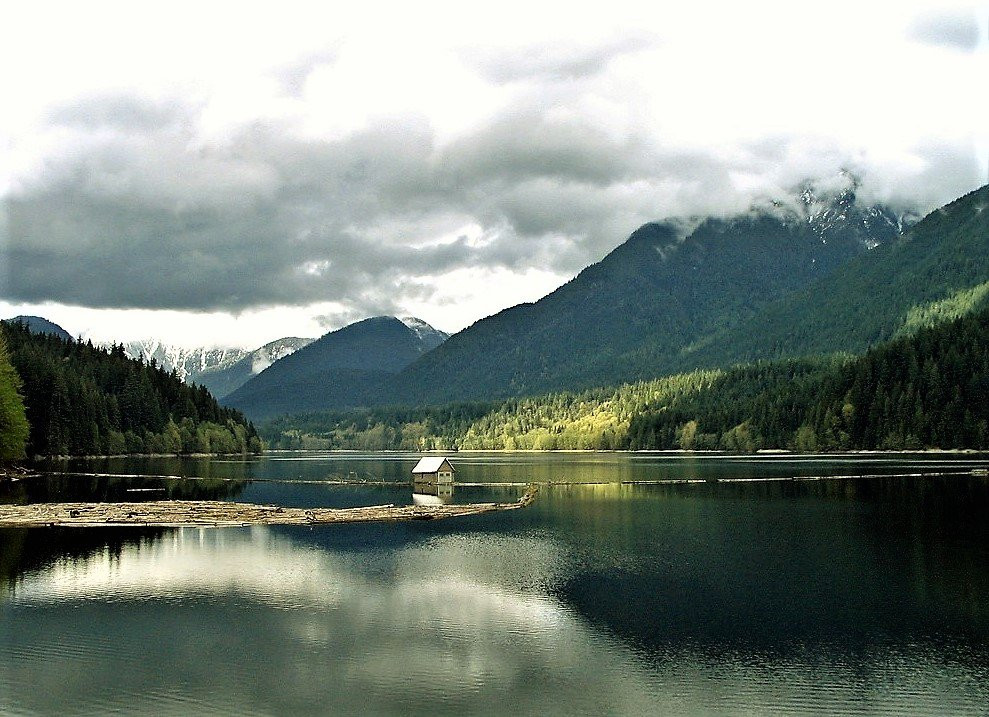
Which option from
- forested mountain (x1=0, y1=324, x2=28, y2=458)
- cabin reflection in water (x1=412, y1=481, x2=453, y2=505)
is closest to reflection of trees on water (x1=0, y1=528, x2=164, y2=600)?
cabin reflection in water (x1=412, y1=481, x2=453, y2=505)

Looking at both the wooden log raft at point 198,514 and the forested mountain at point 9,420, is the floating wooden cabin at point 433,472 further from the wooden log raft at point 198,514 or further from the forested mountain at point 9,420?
the forested mountain at point 9,420

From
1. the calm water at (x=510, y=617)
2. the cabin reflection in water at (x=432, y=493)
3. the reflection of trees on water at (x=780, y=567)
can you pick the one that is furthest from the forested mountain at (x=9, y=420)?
the reflection of trees on water at (x=780, y=567)

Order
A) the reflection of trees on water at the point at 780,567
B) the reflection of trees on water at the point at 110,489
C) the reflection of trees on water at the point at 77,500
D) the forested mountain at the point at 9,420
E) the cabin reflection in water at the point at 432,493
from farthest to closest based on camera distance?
the forested mountain at the point at 9,420 → the cabin reflection in water at the point at 432,493 → the reflection of trees on water at the point at 110,489 → the reflection of trees on water at the point at 77,500 → the reflection of trees on water at the point at 780,567

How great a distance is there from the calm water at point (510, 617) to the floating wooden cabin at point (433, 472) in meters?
49.3

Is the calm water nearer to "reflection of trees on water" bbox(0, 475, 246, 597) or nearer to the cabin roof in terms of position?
"reflection of trees on water" bbox(0, 475, 246, 597)

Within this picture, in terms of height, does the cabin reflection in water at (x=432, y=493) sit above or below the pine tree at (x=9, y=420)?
below

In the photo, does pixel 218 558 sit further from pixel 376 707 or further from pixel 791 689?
pixel 791 689

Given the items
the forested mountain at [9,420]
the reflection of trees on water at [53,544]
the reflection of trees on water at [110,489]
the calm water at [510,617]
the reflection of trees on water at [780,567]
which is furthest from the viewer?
the forested mountain at [9,420]

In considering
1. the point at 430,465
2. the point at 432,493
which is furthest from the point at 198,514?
the point at 430,465

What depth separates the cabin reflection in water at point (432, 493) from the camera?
11444 cm

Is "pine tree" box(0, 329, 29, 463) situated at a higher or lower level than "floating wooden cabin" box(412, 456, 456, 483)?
higher

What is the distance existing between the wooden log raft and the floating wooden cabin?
34.0 m

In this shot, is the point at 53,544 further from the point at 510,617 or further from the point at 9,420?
the point at 9,420

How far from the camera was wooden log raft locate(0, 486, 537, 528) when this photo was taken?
84.4m
